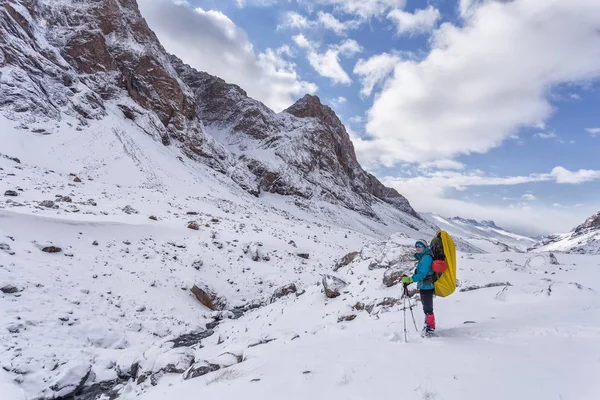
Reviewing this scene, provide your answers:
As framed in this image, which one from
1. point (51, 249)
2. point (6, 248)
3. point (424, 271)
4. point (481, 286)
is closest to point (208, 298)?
point (51, 249)

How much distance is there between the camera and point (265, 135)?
11475 centimetres

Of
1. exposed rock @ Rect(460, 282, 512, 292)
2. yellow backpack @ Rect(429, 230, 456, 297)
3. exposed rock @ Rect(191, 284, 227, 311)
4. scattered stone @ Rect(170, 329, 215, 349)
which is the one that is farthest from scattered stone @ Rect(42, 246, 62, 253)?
exposed rock @ Rect(460, 282, 512, 292)

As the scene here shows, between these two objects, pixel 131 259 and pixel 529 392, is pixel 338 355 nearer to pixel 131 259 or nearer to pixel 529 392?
pixel 529 392

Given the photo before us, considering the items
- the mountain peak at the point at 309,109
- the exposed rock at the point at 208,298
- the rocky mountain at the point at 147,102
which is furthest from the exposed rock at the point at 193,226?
the mountain peak at the point at 309,109

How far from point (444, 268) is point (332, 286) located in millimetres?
8463

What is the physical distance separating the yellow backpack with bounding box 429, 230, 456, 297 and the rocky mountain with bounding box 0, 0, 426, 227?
53319 millimetres

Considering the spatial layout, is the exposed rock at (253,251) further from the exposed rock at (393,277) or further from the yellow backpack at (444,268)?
the yellow backpack at (444,268)

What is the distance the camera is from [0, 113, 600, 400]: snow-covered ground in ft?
15.9

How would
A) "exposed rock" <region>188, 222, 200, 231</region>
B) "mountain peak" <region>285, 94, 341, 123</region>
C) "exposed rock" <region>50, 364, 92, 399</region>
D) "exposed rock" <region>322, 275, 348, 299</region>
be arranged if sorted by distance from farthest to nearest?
"mountain peak" <region>285, 94, 341, 123</region>
"exposed rock" <region>188, 222, 200, 231</region>
"exposed rock" <region>322, 275, 348, 299</region>
"exposed rock" <region>50, 364, 92, 399</region>

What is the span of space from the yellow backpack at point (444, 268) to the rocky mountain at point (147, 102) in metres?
53.3

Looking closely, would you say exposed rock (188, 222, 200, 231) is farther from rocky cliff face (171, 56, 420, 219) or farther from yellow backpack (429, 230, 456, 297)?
rocky cliff face (171, 56, 420, 219)

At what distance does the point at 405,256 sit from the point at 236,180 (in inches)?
2629

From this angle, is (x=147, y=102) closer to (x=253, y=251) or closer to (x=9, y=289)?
(x=253, y=251)

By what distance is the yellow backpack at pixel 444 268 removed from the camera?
6.74m
